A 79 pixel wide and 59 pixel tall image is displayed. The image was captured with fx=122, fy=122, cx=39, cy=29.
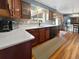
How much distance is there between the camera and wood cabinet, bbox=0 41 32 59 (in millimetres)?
1257

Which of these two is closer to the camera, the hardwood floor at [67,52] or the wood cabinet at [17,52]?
the wood cabinet at [17,52]

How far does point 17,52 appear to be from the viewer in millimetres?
1497

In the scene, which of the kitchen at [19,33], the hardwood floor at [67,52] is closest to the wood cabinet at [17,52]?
the kitchen at [19,33]

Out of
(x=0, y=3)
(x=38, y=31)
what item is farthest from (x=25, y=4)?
(x=0, y=3)

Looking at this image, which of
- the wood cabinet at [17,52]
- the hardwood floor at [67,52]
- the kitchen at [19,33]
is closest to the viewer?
the wood cabinet at [17,52]

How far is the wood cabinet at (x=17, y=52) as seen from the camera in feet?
4.13

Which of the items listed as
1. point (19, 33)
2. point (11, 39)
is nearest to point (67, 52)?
point (19, 33)

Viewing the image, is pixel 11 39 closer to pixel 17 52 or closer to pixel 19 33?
pixel 17 52

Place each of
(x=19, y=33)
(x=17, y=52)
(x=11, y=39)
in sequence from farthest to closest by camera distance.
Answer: (x=19, y=33) < (x=11, y=39) < (x=17, y=52)

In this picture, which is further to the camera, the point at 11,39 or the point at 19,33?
the point at 19,33

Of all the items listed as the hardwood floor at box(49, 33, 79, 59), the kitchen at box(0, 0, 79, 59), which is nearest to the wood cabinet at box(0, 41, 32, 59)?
the kitchen at box(0, 0, 79, 59)

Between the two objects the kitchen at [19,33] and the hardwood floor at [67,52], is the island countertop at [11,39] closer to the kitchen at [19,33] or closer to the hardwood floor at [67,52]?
the kitchen at [19,33]

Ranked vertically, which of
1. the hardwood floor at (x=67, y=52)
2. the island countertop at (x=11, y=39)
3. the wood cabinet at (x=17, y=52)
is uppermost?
the island countertop at (x=11, y=39)

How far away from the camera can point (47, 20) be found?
913 cm
